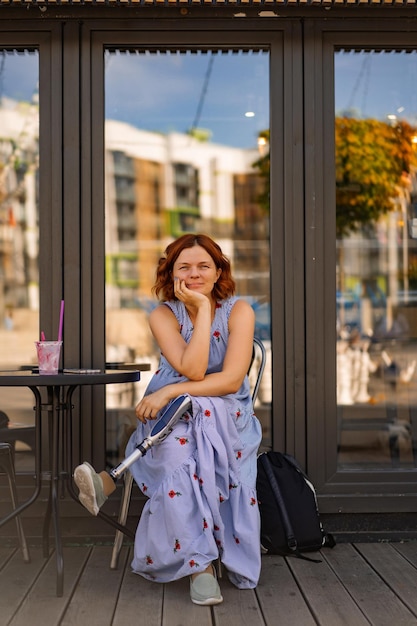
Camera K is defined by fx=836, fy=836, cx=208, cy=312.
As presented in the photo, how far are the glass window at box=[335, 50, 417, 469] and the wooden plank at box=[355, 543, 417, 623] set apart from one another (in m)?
0.80

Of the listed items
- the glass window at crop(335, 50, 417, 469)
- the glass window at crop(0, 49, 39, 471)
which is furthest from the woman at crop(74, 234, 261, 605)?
the glass window at crop(0, 49, 39, 471)

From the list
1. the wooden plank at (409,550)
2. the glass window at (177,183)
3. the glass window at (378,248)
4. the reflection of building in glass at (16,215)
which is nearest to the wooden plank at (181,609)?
the wooden plank at (409,550)

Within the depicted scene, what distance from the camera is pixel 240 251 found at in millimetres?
6367

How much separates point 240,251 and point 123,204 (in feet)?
3.20

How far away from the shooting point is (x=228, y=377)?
2.86 m

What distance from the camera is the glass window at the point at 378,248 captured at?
4324mm

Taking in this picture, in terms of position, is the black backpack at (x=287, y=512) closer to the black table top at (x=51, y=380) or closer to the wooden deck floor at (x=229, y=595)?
the wooden deck floor at (x=229, y=595)

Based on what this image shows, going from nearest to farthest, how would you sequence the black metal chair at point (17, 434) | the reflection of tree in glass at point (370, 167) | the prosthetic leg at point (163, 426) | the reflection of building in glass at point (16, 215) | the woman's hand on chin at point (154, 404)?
the prosthetic leg at point (163, 426)
the woman's hand on chin at point (154, 404)
the black metal chair at point (17, 434)
the reflection of tree in glass at point (370, 167)
the reflection of building in glass at point (16, 215)

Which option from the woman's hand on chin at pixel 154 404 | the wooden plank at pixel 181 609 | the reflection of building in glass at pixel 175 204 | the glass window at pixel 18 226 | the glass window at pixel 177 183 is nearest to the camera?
the wooden plank at pixel 181 609

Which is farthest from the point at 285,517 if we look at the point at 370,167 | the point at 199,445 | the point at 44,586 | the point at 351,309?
the point at 370,167

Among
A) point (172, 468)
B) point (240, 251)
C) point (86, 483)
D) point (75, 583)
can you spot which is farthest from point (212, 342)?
point (240, 251)

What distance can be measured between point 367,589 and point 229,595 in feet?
1.47

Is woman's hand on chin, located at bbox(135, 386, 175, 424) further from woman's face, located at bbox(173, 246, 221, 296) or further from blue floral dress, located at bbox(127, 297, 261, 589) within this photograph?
woman's face, located at bbox(173, 246, 221, 296)

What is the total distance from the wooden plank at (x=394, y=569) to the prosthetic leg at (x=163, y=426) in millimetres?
884
